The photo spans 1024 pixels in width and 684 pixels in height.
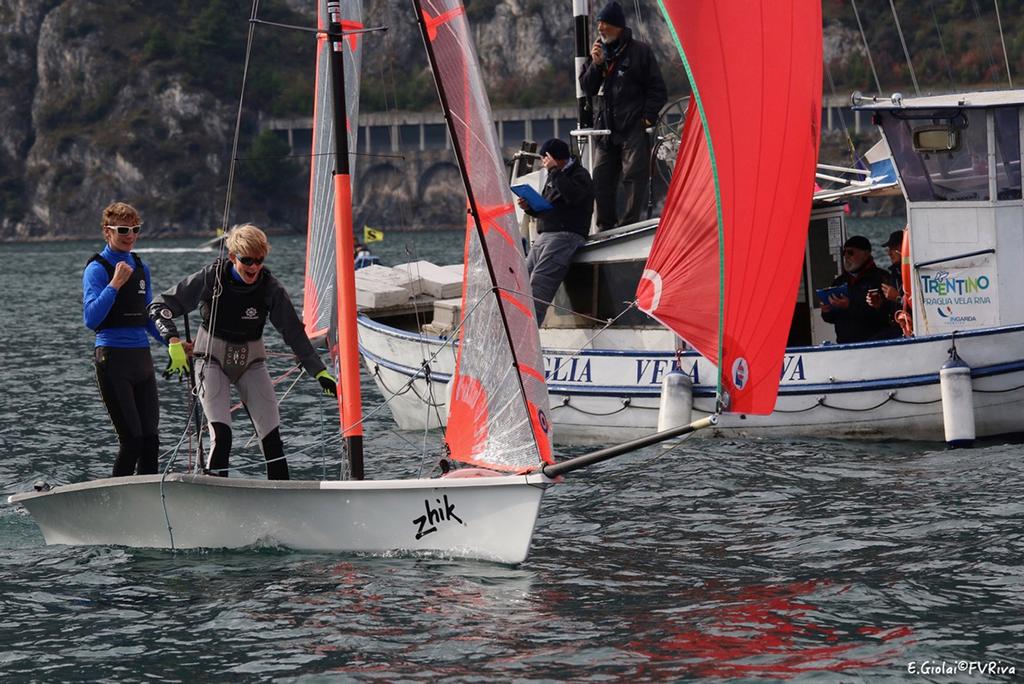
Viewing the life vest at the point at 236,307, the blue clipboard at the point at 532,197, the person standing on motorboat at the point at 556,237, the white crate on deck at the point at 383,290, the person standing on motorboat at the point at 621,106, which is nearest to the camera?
the life vest at the point at 236,307

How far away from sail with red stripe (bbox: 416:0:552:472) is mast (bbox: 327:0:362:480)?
722 mm

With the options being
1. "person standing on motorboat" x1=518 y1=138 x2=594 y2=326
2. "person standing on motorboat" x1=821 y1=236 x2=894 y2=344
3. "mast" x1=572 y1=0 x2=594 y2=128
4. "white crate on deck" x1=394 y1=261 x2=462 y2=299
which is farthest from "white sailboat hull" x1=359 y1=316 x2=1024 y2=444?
"white crate on deck" x1=394 y1=261 x2=462 y2=299

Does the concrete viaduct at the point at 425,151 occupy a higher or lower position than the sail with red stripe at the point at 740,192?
higher

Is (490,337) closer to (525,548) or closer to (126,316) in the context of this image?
(525,548)

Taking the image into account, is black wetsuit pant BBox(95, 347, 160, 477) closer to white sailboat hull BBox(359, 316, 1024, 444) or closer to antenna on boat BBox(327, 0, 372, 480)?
antenna on boat BBox(327, 0, 372, 480)

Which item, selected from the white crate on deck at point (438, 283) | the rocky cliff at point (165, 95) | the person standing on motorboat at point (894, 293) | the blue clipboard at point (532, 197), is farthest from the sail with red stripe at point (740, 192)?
the rocky cliff at point (165, 95)

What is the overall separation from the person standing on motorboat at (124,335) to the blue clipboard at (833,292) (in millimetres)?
7638

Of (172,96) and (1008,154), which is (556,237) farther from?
(172,96)

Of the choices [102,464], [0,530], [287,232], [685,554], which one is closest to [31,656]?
[0,530]

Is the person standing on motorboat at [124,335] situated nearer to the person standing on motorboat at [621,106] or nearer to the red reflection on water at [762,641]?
the red reflection on water at [762,641]

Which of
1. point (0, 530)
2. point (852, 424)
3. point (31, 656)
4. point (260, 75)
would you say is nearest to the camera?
point (31, 656)

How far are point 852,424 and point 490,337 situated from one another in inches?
251

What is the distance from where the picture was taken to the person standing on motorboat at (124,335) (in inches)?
428

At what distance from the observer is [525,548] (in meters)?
10.1
